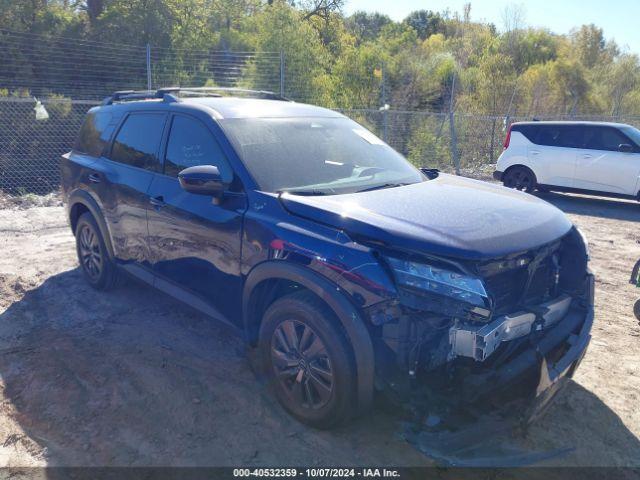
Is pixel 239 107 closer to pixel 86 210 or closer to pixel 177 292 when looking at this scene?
pixel 177 292

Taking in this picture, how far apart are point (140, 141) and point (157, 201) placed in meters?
0.77

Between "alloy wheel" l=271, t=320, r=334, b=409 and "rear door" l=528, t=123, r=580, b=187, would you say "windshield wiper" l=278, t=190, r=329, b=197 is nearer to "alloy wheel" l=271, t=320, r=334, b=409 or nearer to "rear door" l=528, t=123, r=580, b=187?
"alloy wheel" l=271, t=320, r=334, b=409

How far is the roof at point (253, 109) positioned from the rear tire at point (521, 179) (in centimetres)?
822

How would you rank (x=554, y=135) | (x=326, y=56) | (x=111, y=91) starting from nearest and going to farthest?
(x=554, y=135) < (x=111, y=91) < (x=326, y=56)

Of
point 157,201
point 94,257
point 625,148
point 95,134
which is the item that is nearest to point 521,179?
point 625,148

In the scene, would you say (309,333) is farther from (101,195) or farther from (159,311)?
(101,195)

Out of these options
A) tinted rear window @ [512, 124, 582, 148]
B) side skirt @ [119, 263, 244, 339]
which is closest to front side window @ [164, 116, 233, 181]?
side skirt @ [119, 263, 244, 339]

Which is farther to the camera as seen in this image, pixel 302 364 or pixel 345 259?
pixel 302 364

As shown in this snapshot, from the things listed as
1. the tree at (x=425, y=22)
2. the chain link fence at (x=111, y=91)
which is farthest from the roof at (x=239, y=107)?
the tree at (x=425, y=22)

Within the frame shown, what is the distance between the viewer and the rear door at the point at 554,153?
10953 mm

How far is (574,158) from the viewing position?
35.6 ft

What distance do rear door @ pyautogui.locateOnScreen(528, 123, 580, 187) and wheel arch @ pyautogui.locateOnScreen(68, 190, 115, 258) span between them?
9.25 m

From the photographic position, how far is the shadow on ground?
3.00m

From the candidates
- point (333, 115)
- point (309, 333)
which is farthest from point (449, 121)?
point (309, 333)
